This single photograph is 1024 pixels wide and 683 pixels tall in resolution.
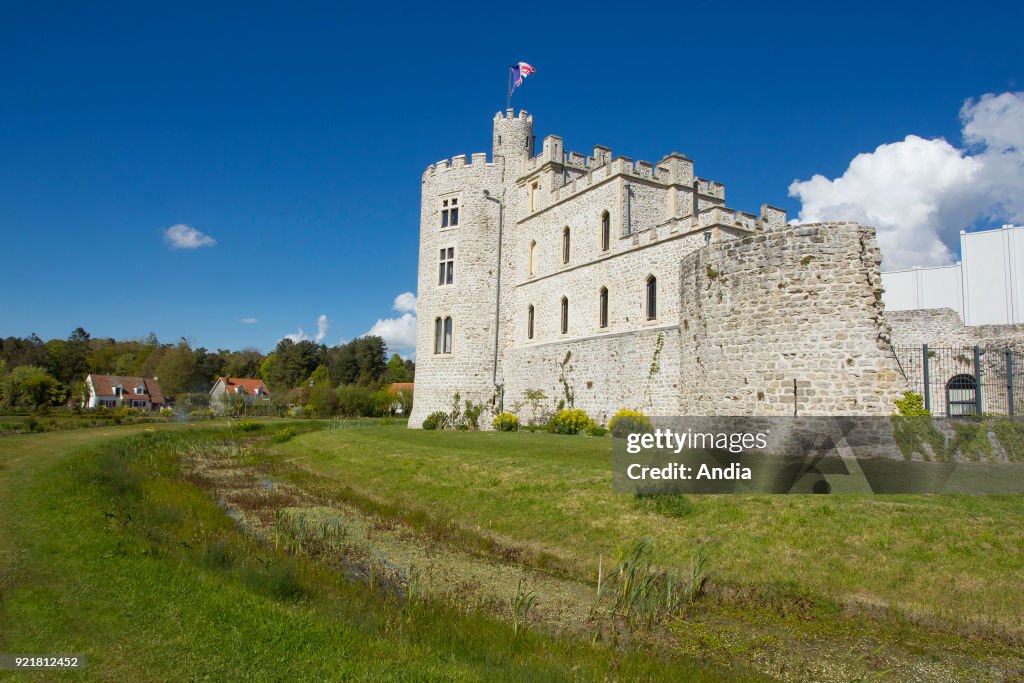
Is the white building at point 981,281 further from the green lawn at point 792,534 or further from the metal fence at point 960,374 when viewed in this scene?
the green lawn at point 792,534

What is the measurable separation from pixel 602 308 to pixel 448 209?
11.4 m

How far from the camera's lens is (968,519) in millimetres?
9562

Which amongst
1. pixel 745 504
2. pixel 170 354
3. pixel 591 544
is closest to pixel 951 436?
pixel 745 504

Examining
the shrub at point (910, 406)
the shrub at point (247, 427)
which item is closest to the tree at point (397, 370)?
the shrub at point (247, 427)

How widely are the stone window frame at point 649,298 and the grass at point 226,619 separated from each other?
17.5 m

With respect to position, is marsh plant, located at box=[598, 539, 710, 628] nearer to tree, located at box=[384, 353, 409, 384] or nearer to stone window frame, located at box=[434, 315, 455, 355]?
stone window frame, located at box=[434, 315, 455, 355]

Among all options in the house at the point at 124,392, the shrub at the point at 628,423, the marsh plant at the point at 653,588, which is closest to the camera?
the marsh plant at the point at 653,588

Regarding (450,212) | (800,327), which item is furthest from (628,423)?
(450,212)

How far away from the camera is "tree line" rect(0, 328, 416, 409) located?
7300cm

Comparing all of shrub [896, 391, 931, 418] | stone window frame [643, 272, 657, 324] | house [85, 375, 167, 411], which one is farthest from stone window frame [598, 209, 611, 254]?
house [85, 375, 167, 411]

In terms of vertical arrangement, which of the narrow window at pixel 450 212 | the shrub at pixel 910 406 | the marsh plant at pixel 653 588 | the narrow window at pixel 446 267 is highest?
the narrow window at pixel 450 212

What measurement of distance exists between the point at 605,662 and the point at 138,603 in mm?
5406

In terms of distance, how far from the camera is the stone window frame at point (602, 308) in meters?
27.9

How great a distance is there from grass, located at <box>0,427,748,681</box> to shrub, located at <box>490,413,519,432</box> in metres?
18.5
